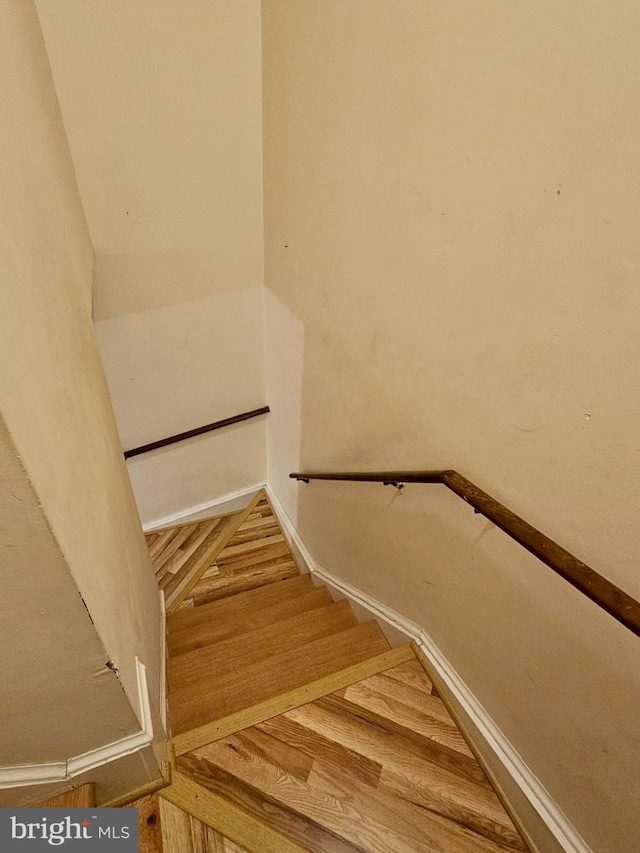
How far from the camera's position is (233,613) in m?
2.70

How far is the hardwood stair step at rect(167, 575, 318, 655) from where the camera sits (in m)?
2.40

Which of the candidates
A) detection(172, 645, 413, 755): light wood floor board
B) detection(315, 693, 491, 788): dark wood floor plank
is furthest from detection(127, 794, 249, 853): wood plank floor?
detection(315, 693, 491, 788): dark wood floor plank

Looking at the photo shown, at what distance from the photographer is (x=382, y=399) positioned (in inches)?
71.6

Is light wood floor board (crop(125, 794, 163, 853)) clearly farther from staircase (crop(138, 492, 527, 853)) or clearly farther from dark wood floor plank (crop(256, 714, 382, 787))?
dark wood floor plank (crop(256, 714, 382, 787))

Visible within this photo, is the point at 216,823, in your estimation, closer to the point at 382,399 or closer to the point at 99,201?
the point at 382,399

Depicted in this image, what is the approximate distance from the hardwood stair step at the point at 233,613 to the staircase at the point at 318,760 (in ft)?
0.83

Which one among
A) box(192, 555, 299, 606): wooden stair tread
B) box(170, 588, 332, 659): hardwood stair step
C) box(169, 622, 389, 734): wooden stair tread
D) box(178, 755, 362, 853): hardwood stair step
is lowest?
box(178, 755, 362, 853): hardwood stair step

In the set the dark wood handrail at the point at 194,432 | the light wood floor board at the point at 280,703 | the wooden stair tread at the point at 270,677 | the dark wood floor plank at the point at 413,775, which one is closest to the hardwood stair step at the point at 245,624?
the wooden stair tread at the point at 270,677

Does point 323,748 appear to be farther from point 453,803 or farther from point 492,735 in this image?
point 492,735

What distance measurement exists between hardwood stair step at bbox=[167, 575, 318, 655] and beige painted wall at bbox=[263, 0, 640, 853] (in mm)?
922

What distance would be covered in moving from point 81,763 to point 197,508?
2782 millimetres

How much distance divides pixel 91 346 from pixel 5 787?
125 cm

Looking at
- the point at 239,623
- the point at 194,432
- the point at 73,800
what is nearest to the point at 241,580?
the point at 239,623

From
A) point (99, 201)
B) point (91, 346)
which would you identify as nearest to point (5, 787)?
point (91, 346)
